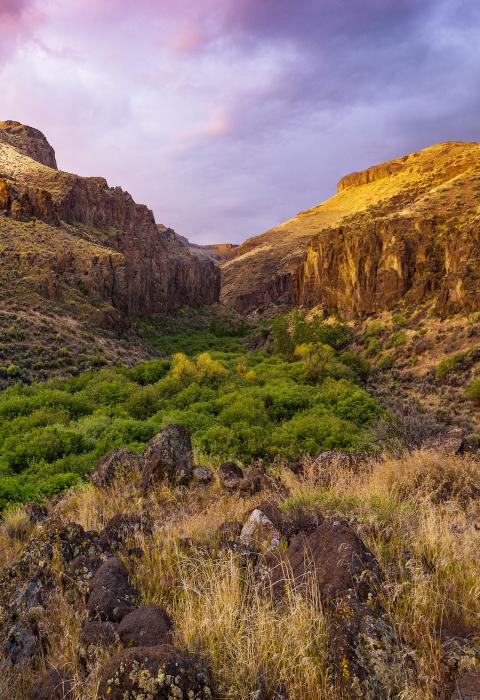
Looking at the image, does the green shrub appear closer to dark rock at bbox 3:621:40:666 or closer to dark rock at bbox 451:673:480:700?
dark rock at bbox 451:673:480:700

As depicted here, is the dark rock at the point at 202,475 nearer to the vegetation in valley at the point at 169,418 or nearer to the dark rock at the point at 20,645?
the vegetation in valley at the point at 169,418

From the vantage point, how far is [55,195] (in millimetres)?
72062

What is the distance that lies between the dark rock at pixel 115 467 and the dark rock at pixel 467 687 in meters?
7.41

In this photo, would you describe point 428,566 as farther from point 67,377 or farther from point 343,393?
point 67,377

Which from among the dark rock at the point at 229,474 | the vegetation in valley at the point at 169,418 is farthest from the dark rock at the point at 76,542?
the vegetation in valley at the point at 169,418

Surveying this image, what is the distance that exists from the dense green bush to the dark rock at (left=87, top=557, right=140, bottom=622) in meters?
7.14

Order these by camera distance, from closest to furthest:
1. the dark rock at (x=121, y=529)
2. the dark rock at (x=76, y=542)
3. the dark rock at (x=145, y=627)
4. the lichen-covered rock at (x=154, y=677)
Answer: the lichen-covered rock at (x=154, y=677), the dark rock at (x=145, y=627), the dark rock at (x=76, y=542), the dark rock at (x=121, y=529)

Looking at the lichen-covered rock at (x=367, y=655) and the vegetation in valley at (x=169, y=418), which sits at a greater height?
the lichen-covered rock at (x=367, y=655)

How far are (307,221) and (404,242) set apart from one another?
10113cm

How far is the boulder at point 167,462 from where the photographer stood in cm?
809

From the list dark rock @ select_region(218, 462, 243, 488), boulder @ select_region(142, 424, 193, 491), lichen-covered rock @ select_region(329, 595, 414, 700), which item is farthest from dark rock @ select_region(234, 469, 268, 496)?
lichen-covered rock @ select_region(329, 595, 414, 700)

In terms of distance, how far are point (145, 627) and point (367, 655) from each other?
1.41m

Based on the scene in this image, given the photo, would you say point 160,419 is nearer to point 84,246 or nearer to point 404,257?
point 404,257

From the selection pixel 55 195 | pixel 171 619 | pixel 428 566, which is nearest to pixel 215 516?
pixel 171 619
